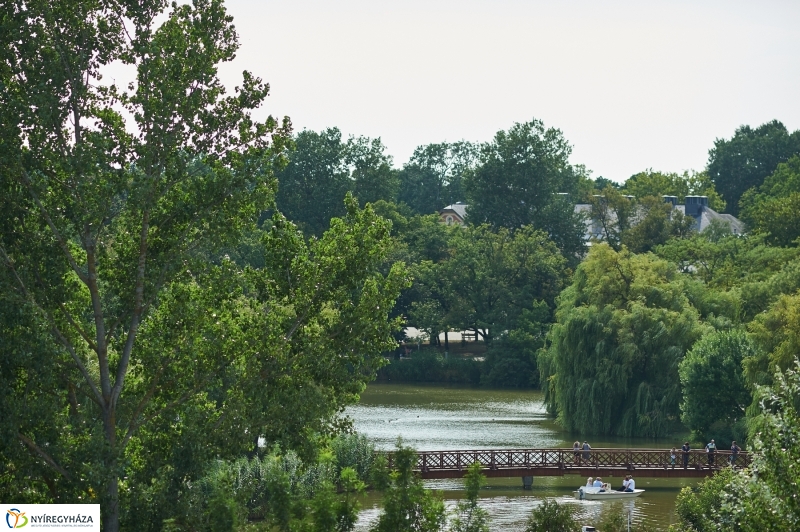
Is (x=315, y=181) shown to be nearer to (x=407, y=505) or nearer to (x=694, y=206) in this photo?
(x=694, y=206)

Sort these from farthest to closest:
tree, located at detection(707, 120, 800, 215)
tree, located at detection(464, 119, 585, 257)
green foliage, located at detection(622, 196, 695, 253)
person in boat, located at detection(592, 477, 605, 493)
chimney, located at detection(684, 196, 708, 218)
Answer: tree, located at detection(707, 120, 800, 215)
chimney, located at detection(684, 196, 708, 218)
tree, located at detection(464, 119, 585, 257)
green foliage, located at detection(622, 196, 695, 253)
person in boat, located at detection(592, 477, 605, 493)

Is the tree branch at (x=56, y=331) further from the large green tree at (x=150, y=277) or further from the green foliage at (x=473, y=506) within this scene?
the green foliage at (x=473, y=506)

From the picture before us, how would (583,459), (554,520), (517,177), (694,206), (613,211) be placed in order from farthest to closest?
(694,206) < (517,177) < (613,211) < (583,459) < (554,520)

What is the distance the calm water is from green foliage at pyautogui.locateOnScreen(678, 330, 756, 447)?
1825 mm

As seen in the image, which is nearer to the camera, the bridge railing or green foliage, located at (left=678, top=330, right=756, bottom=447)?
the bridge railing

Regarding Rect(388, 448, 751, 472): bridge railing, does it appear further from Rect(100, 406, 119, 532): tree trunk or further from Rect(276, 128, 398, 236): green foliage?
Rect(276, 128, 398, 236): green foliage

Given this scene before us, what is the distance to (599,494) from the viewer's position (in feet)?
112

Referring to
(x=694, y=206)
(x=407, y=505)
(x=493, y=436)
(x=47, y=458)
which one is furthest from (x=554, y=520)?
(x=694, y=206)

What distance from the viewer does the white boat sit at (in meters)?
34.2

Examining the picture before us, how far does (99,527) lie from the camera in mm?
16016

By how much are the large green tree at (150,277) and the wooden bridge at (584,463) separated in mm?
17909

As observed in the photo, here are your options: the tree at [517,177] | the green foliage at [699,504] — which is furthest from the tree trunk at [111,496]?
the tree at [517,177]

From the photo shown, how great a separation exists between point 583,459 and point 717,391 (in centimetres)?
728

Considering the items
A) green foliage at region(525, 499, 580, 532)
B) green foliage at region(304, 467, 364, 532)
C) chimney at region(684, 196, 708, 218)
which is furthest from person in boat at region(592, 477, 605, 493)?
chimney at region(684, 196, 708, 218)
